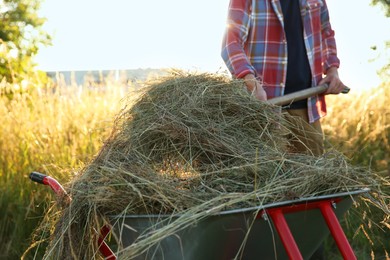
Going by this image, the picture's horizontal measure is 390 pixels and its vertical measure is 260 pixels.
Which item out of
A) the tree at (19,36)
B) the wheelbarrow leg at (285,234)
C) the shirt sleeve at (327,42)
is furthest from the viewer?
the tree at (19,36)

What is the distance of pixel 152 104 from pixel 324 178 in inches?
33.1

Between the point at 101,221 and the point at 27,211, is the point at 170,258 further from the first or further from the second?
the point at 27,211

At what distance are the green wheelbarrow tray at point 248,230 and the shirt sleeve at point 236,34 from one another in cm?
111

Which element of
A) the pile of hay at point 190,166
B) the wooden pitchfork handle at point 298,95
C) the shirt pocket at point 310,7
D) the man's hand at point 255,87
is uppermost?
the shirt pocket at point 310,7

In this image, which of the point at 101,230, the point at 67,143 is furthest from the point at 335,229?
the point at 67,143

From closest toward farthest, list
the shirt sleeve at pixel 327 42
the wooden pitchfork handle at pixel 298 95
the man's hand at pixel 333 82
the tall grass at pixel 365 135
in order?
the wooden pitchfork handle at pixel 298 95 → the man's hand at pixel 333 82 → the shirt sleeve at pixel 327 42 → the tall grass at pixel 365 135

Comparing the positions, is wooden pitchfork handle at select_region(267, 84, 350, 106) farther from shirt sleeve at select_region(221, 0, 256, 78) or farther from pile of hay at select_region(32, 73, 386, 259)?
shirt sleeve at select_region(221, 0, 256, 78)

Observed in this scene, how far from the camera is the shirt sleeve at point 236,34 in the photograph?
132 inches

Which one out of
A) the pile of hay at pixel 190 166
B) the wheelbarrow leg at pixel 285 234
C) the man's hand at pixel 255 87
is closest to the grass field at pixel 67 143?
the man's hand at pixel 255 87

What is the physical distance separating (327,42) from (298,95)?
28.8 inches

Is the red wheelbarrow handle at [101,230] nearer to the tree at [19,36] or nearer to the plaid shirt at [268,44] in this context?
the plaid shirt at [268,44]

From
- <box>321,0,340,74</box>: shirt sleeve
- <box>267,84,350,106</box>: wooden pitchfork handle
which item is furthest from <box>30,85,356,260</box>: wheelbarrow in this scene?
<box>321,0,340,74</box>: shirt sleeve

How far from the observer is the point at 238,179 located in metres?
2.42

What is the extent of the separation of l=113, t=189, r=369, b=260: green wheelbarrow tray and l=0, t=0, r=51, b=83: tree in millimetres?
5131
